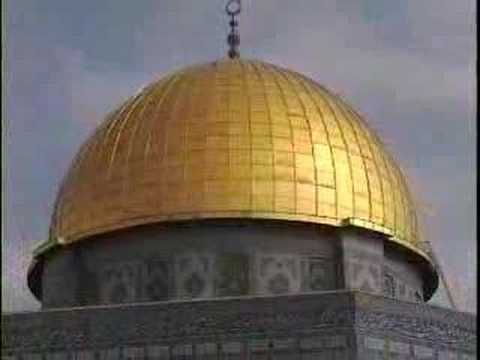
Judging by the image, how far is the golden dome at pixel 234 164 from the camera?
15.9 metres

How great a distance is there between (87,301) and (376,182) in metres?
4.03

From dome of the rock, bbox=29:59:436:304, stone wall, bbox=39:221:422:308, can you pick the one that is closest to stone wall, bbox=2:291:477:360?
stone wall, bbox=39:221:422:308

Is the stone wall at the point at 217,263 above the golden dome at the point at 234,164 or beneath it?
beneath

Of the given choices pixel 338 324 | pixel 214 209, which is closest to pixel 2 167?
pixel 338 324

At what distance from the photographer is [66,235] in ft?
53.8

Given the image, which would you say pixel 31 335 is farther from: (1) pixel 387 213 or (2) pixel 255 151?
(1) pixel 387 213

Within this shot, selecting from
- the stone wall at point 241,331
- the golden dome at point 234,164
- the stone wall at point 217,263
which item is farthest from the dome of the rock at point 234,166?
the stone wall at point 241,331

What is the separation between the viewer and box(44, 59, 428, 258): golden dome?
52.0 ft

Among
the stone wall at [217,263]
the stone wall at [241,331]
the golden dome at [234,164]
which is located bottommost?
the stone wall at [241,331]

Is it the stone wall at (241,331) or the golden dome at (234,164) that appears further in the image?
the golden dome at (234,164)

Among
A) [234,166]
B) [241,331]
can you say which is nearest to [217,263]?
[234,166]

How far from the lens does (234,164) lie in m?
16.1

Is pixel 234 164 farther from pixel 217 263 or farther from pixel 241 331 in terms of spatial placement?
pixel 241 331

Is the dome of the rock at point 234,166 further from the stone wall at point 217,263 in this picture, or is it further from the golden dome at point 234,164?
the stone wall at point 217,263
